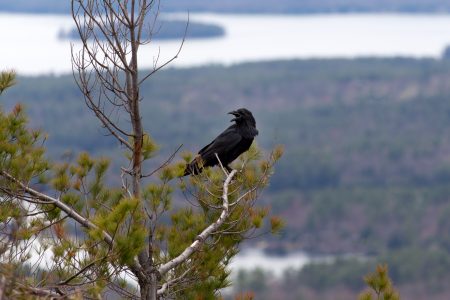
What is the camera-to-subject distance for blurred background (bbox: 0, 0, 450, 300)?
61.0m

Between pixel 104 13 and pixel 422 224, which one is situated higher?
pixel 422 224

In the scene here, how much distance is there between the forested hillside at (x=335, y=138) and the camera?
212 ft

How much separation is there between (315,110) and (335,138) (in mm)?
5170

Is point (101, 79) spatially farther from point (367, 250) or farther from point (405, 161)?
point (405, 161)

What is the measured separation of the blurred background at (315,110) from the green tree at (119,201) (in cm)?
4119

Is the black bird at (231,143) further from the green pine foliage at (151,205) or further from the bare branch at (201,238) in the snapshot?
the bare branch at (201,238)

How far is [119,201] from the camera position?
6.22m

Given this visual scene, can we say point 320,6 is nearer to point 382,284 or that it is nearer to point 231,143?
point 231,143

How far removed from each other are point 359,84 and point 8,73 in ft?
288

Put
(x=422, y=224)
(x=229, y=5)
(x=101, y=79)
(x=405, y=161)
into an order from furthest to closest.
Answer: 1. (x=229, y=5)
2. (x=405, y=161)
3. (x=422, y=224)
4. (x=101, y=79)

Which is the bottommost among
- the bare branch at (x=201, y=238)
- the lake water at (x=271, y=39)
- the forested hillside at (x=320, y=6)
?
the bare branch at (x=201, y=238)

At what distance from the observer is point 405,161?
263 ft

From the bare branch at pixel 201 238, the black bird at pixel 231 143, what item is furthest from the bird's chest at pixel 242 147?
the bare branch at pixel 201 238

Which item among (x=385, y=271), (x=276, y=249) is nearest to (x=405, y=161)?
(x=276, y=249)
